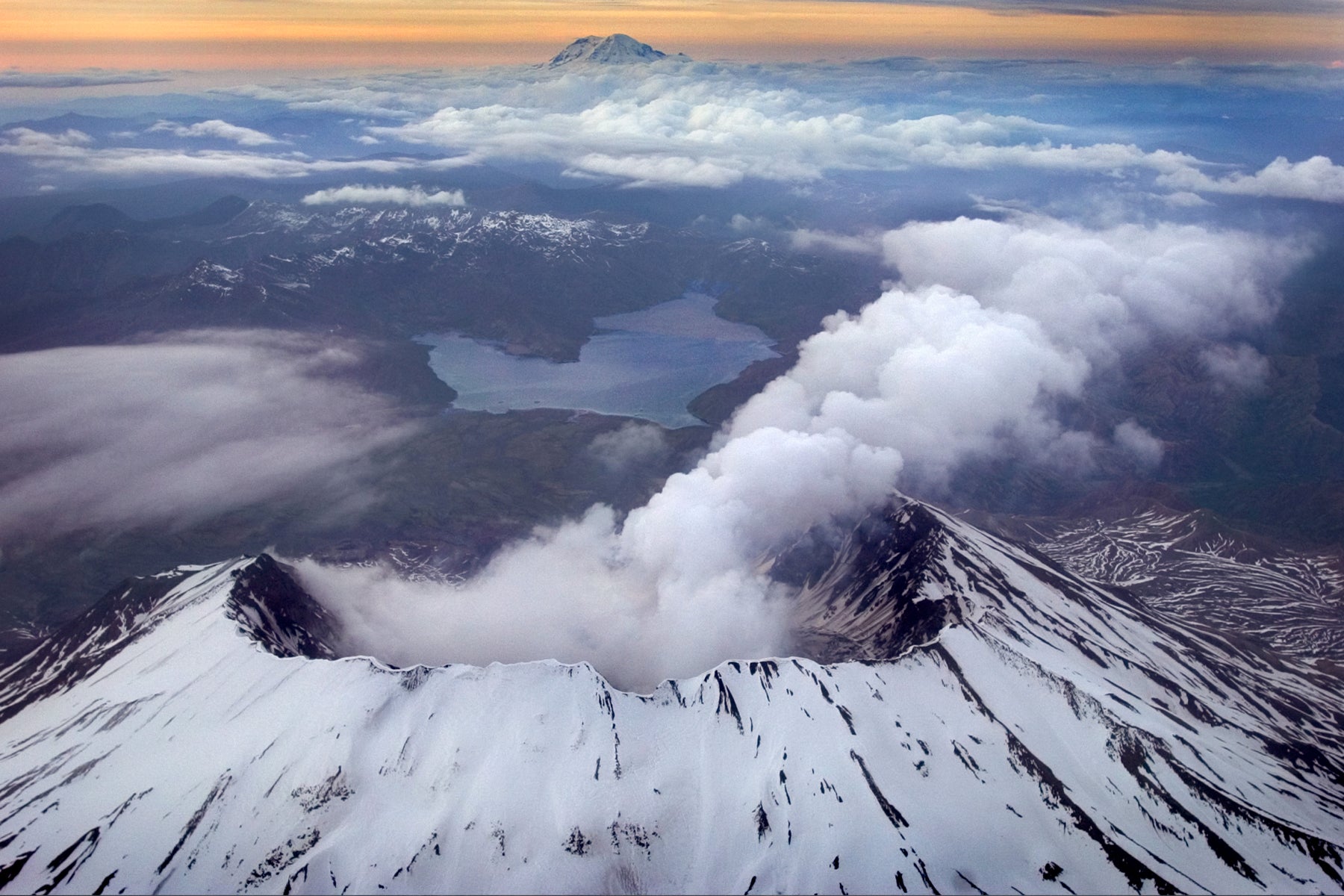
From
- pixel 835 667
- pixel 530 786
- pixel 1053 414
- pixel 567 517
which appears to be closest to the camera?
pixel 530 786

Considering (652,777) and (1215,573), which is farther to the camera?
(1215,573)

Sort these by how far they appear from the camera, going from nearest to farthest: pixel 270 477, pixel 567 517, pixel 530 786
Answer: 1. pixel 530 786
2. pixel 567 517
3. pixel 270 477

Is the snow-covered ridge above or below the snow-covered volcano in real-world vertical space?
below

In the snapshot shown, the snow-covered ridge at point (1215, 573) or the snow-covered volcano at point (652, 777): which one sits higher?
the snow-covered volcano at point (652, 777)

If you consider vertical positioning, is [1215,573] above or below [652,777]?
below

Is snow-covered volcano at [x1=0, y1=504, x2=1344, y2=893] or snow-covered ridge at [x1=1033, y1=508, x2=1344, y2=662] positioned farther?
snow-covered ridge at [x1=1033, y1=508, x2=1344, y2=662]

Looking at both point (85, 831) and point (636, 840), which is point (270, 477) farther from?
point (636, 840)

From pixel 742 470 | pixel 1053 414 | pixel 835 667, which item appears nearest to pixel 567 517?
pixel 742 470

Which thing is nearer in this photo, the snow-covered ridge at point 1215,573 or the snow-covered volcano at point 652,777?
the snow-covered volcano at point 652,777
